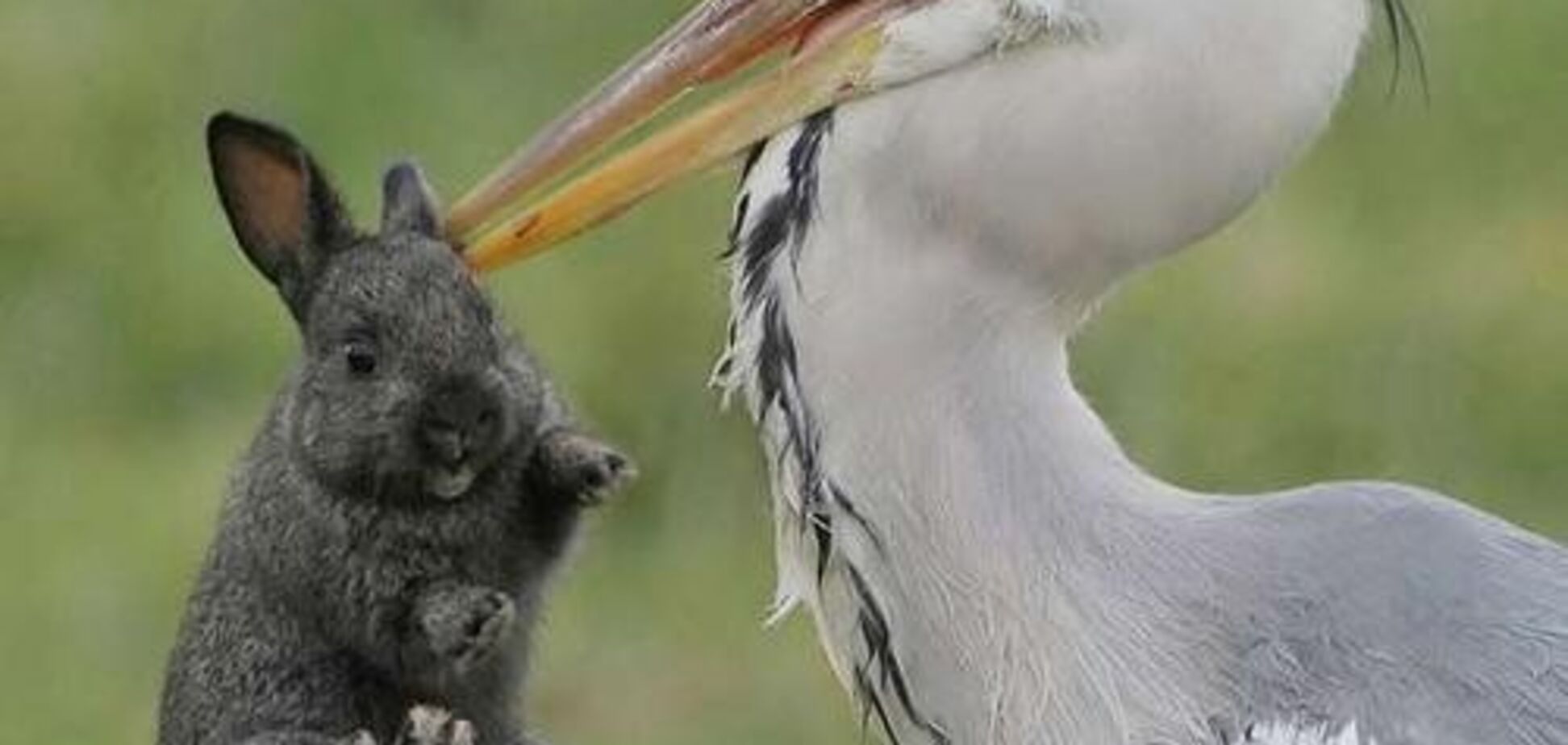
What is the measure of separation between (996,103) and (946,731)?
52cm

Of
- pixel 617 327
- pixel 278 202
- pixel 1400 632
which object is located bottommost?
pixel 617 327

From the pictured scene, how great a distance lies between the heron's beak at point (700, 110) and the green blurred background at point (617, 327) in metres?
2.37

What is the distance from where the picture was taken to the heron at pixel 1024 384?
4.16 meters

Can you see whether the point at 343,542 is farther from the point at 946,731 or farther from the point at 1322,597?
the point at 1322,597

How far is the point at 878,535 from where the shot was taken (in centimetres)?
429

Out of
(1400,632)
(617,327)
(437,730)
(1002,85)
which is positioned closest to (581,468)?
(437,730)

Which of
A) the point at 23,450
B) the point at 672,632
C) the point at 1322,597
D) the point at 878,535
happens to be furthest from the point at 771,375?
the point at 23,450

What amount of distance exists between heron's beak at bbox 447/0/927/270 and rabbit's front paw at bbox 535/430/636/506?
171mm

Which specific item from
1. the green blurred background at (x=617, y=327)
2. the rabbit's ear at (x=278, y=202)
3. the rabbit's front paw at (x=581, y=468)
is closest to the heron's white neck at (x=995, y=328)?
the rabbit's front paw at (x=581, y=468)

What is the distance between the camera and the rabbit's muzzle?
433 cm

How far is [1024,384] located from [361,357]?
539 millimetres

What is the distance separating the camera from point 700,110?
429 centimetres

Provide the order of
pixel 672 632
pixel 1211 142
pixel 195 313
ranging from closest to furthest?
1. pixel 1211 142
2. pixel 672 632
3. pixel 195 313

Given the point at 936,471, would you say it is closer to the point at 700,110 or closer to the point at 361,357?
the point at 700,110
